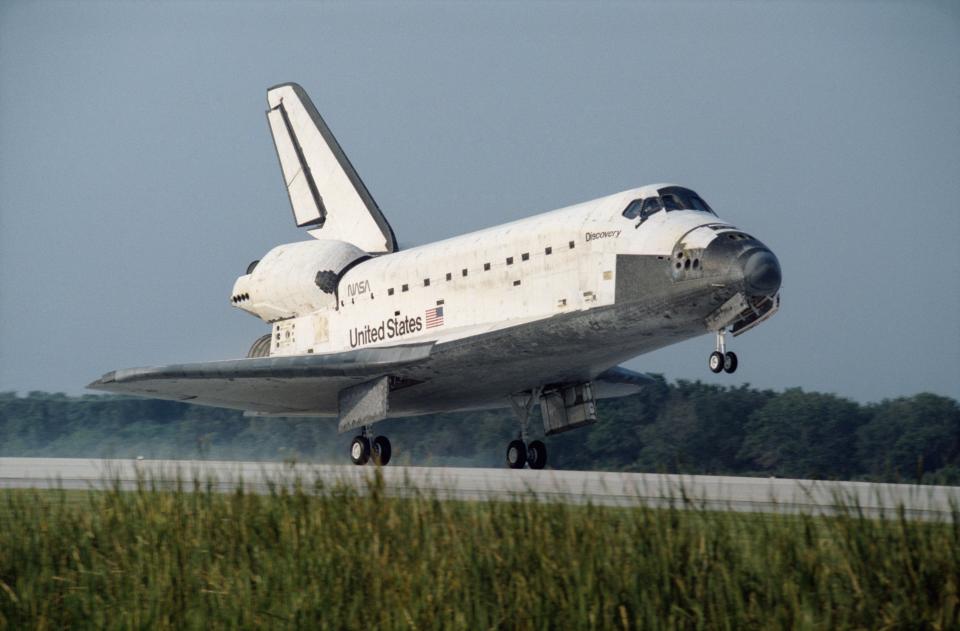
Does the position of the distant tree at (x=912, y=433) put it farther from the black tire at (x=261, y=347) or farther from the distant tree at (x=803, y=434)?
the black tire at (x=261, y=347)

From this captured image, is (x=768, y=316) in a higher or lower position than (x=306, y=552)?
higher

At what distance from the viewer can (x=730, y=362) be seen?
12242 millimetres

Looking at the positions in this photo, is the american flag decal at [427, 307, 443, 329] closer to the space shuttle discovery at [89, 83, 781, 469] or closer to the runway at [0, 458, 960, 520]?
the space shuttle discovery at [89, 83, 781, 469]

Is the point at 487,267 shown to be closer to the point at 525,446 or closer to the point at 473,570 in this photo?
the point at 525,446

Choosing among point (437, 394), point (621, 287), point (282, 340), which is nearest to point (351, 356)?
point (437, 394)

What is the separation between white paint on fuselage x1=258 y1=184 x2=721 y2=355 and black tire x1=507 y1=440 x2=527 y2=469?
1964mm

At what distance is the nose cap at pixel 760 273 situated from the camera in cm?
1178

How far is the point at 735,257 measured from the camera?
11.9 meters

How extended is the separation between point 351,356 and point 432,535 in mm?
8348

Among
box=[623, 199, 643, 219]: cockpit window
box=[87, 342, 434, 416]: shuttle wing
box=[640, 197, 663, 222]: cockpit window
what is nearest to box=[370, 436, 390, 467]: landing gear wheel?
box=[87, 342, 434, 416]: shuttle wing

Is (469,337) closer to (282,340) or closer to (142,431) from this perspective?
(282,340)

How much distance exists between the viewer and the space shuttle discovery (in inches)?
490

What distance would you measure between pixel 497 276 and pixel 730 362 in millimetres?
2946

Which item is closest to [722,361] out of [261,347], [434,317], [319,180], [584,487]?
[434,317]
